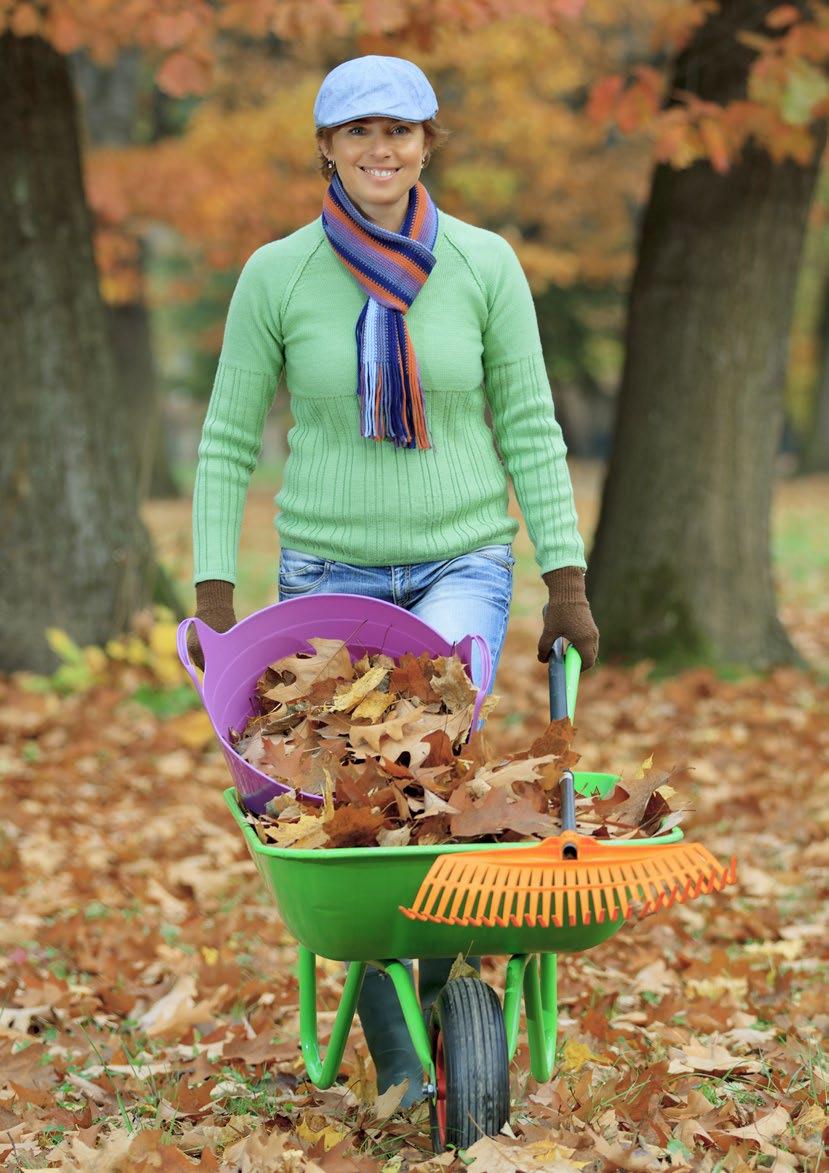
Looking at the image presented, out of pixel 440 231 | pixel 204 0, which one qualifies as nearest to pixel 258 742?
pixel 440 231

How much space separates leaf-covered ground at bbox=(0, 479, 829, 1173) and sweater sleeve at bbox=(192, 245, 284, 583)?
121cm

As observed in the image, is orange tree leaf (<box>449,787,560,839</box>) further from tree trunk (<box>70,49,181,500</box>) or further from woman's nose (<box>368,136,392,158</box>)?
tree trunk (<box>70,49,181,500</box>)

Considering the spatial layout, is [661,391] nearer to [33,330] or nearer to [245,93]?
[33,330]

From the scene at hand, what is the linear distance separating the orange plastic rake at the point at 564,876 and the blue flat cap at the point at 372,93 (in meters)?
1.50

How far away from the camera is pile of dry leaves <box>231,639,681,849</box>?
2756mm

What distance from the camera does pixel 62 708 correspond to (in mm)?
7586

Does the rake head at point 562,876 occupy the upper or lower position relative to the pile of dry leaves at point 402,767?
lower

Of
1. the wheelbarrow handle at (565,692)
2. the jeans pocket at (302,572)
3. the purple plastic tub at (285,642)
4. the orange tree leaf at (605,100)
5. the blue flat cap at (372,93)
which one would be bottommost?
the wheelbarrow handle at (565,692)

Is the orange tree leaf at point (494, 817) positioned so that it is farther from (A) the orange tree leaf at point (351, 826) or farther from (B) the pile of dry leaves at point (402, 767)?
(A) the orange tree leaf at point (351, 826)

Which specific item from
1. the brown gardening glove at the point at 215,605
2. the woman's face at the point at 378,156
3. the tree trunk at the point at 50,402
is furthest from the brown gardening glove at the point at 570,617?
the tree trunk at the point at 50,402

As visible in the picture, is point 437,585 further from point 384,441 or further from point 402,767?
point 402,767

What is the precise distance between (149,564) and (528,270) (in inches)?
569

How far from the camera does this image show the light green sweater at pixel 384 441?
3271 mm

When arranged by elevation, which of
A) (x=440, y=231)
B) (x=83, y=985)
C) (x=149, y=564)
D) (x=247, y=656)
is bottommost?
(x=83, y=985)
